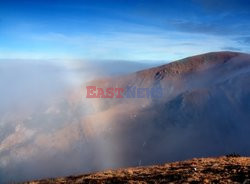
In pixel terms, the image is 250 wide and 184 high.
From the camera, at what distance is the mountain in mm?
68375

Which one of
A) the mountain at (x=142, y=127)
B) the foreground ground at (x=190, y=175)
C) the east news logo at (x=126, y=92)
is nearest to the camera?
the foreground ground at (x=190, y=175)

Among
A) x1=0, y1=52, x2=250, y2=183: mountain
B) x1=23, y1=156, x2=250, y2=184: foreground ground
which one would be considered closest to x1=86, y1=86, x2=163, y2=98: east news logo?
x1=0, y1=52, x2=250, y2=183: mountain

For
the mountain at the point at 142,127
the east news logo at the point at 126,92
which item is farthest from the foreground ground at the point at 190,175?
the east news logo at the point at 126,92

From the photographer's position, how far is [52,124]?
276 ft

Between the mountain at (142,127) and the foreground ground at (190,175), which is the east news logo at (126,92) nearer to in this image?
the mountain at (142,127)

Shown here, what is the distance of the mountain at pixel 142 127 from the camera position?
68375 mm

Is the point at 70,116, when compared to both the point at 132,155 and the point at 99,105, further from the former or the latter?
the point at 132,155

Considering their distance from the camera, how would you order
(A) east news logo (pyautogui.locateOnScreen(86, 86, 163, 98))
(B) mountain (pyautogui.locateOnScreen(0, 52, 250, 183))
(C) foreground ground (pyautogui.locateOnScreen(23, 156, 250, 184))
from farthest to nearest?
(A) east news logo (pyautogui.locateOnScreen(86, 86, 163, 98)) < (B) mountain (pyautogui.locateOnScreen(0, 52, 250, 183)) < (C) foreground ground (pyautogui.locateOnScreen(23, 156, 250, 184))

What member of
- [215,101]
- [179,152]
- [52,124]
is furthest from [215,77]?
[52,124]

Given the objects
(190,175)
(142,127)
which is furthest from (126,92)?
(190,175)

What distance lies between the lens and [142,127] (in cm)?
7462

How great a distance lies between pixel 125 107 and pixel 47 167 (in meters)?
23.1

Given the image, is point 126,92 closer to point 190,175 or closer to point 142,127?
point 142,127

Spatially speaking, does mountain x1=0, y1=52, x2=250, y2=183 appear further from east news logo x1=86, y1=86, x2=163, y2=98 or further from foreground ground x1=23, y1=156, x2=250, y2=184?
foreground ground x1=23, y1=156, x2=250, y2=184
